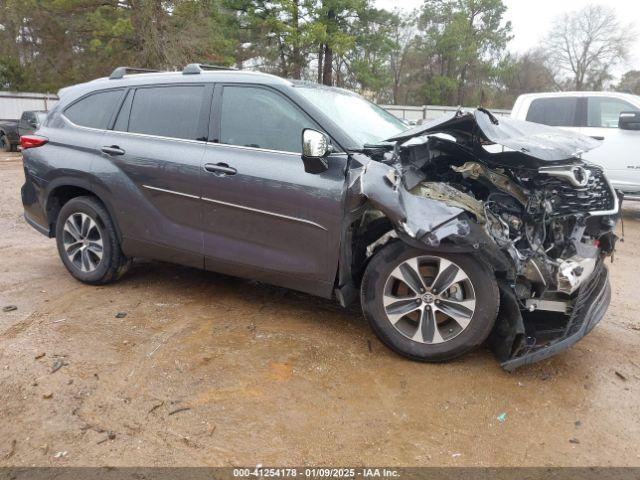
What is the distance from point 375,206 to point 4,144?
21.7 meters

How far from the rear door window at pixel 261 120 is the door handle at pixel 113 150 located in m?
0.99

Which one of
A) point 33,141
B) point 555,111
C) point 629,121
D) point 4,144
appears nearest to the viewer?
point 33,141

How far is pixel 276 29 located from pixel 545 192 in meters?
20.9

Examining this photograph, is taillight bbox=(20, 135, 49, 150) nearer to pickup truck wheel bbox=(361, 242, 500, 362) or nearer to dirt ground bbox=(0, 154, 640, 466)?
dirt ground bbox=(0, 154, 640, 466)

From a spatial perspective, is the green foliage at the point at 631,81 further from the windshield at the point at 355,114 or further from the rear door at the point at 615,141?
the windshield at the point at 355,114

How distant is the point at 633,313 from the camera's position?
4.19 meters

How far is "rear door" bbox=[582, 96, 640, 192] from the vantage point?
817 cm

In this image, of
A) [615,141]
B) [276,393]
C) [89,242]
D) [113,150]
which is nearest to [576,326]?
[276,393]

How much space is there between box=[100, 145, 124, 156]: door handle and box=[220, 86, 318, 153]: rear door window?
39.2 inches

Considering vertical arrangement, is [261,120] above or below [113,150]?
above

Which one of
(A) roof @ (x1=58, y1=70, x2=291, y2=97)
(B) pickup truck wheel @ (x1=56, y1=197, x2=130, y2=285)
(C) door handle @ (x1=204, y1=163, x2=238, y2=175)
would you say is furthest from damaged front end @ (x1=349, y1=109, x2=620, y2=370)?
(B) pickup truck wheel @ (x1=56, y1=197, x2=130, y2=285)

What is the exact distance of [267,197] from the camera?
3514 millimetres

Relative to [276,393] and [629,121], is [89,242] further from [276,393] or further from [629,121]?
[629,121]

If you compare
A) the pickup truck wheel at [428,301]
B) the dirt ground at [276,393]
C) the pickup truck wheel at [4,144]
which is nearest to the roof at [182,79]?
the pickup truck wheel at [428,301]
